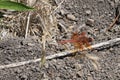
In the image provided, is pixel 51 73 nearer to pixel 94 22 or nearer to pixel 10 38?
pixel 10 38

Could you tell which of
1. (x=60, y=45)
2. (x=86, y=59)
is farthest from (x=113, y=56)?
(x=60, y=45)

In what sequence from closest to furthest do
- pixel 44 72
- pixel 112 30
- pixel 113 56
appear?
1. pixel 44 72
2. pixel 113 56
3. pixel 112 30

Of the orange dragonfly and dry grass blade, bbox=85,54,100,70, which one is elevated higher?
the orange dragonfly

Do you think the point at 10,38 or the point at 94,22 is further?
the point at 94,22

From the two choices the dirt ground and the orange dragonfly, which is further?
the orange dragonfly
